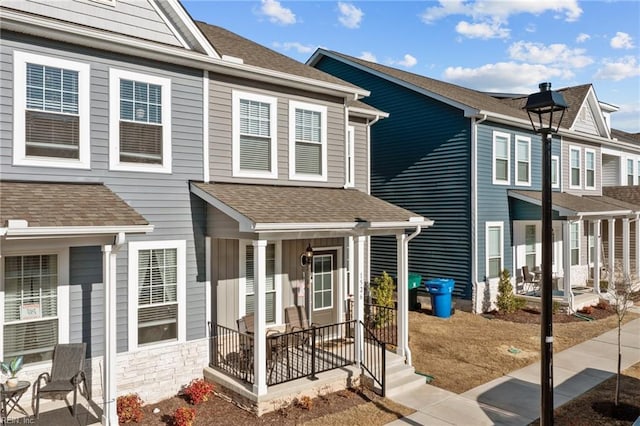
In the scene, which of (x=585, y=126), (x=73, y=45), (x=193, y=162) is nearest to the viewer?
(x=73, y=45)

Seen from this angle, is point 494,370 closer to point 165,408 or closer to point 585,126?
Result: point 165,408

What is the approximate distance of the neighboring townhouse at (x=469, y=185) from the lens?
15172mm

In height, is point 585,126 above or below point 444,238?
above

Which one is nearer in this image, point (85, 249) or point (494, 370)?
point (85, 249)

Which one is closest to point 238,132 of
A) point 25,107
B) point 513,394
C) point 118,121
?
point 118,121

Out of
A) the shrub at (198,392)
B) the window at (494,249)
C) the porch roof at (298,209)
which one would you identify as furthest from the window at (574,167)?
the shrub at (198,392)

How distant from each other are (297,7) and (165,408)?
996 centimetres

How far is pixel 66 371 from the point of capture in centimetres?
716

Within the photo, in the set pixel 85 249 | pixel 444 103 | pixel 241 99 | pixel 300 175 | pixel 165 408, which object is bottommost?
pixel 165 408

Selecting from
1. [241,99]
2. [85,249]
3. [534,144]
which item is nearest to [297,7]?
[241,99]

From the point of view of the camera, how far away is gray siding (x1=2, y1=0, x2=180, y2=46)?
750 cm

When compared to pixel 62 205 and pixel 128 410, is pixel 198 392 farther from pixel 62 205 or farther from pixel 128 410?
pixel 62 205

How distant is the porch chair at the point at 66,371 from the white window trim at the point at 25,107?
2.93m

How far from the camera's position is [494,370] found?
391 inches
